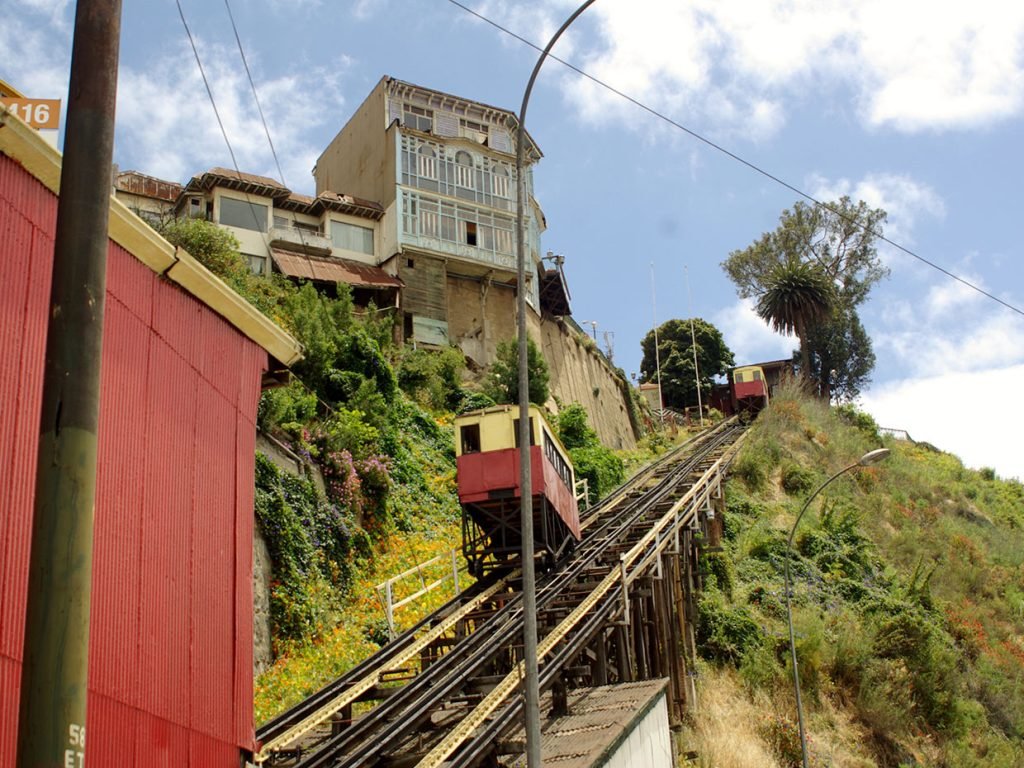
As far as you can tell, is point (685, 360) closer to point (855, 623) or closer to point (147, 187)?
point (147, 187)

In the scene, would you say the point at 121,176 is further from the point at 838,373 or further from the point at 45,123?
the point at 838,373

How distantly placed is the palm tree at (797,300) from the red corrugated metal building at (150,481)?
2268 inches

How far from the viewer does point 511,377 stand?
43.2m

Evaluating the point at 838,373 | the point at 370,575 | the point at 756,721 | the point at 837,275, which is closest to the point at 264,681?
the point at 370,575

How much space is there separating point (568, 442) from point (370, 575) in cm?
1911

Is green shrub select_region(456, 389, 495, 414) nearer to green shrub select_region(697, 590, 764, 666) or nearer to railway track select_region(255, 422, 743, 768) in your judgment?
railway track select_region(255, 422, 743, 768)

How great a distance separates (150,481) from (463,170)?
42575mm

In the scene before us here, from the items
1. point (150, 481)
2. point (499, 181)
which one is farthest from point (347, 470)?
point (499, 181)

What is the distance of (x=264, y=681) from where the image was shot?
19.8m

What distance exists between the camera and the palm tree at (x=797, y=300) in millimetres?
67438

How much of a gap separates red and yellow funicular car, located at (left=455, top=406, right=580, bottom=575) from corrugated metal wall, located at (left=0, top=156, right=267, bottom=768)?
10.9 m

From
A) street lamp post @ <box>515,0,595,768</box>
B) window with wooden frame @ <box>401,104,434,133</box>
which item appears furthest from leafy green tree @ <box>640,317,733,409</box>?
street lamp post @ <box>515,0,595,768</box>

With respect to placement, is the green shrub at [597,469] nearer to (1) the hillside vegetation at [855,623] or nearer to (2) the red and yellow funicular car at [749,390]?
(1) the hillside vegetation at [855,623]

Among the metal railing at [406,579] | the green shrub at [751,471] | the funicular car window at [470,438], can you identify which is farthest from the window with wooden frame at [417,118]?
the funicular car window at [470,438]
